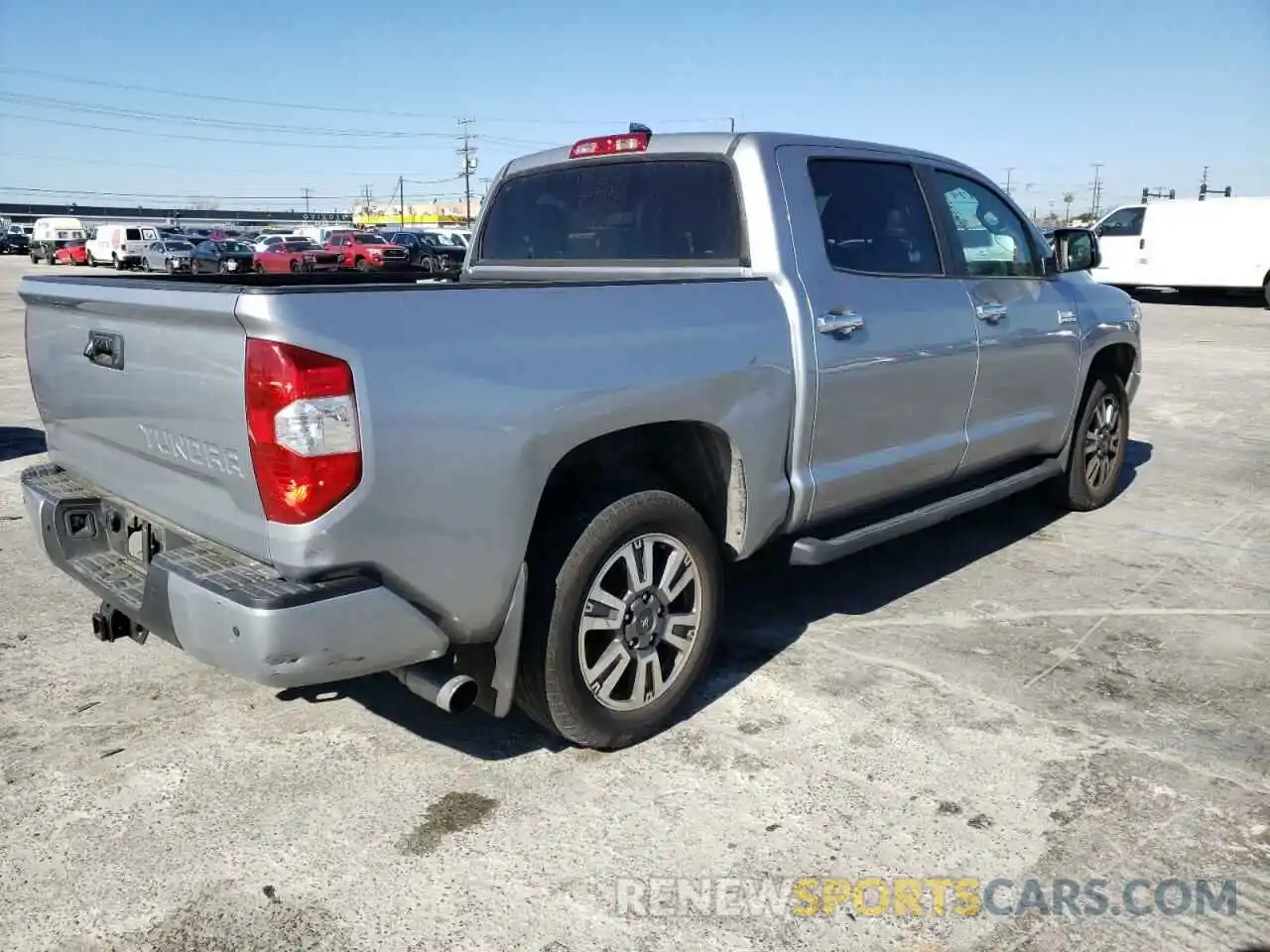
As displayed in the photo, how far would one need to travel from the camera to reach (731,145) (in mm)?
4035

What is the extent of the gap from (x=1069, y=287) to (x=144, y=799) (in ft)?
16.0

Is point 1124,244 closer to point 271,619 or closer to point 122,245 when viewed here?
point 271,619

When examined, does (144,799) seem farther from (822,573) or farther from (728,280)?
(822,573)

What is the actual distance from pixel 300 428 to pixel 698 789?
1.58 m

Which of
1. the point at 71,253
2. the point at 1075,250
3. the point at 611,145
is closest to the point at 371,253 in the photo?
the point at 71,253

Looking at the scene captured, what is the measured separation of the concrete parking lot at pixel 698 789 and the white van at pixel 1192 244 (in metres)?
19.3

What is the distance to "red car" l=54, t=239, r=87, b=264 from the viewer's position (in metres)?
49.5

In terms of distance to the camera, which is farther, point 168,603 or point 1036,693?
point 1036,693

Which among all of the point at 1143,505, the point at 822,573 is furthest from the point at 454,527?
the point at 1143,505

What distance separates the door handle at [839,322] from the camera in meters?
3.83

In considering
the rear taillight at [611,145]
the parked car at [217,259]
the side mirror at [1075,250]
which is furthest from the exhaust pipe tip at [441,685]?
the parked car at [217,259]

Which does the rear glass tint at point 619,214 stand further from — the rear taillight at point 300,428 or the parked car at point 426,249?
the parked car at point 426,249

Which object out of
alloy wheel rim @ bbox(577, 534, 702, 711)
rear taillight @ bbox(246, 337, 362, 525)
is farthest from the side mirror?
rear taillight @ bbox(246, 337, 362, 525)

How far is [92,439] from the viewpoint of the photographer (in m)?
3.35
